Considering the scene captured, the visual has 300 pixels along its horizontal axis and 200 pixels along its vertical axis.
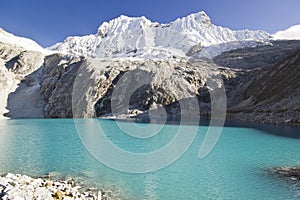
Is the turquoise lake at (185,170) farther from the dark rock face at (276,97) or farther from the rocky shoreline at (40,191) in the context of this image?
the dark rock face at (276,97)

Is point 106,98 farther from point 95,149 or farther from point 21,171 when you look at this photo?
point 21,171

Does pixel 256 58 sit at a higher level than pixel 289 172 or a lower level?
higher

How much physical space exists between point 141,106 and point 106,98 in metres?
14.1

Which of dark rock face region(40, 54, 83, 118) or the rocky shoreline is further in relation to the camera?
dark rock face region(40, 54, 83, 118)

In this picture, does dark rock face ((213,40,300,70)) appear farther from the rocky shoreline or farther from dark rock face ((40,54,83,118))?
the rocky shoreline

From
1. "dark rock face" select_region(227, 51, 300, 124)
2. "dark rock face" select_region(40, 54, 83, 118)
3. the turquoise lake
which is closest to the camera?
the turquoise lake

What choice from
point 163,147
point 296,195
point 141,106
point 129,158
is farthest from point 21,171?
point 141,106

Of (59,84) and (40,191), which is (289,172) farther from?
(59,84)

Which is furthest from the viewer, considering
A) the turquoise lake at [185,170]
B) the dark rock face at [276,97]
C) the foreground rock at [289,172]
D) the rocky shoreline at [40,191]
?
the dark rock face at [276,97]

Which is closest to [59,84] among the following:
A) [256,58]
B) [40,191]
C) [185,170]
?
[256,58]

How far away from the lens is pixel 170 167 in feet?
76.6

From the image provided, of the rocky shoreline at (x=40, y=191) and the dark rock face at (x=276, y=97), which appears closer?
the rocky shoreline at (x=40, y=191)

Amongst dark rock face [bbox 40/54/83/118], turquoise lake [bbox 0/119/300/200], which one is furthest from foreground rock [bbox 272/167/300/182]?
dark rock face [bbox 40/54/83/118]

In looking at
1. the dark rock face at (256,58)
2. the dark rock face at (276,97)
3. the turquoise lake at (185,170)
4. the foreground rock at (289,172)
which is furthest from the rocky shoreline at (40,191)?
the dark rock face at (256,58)
